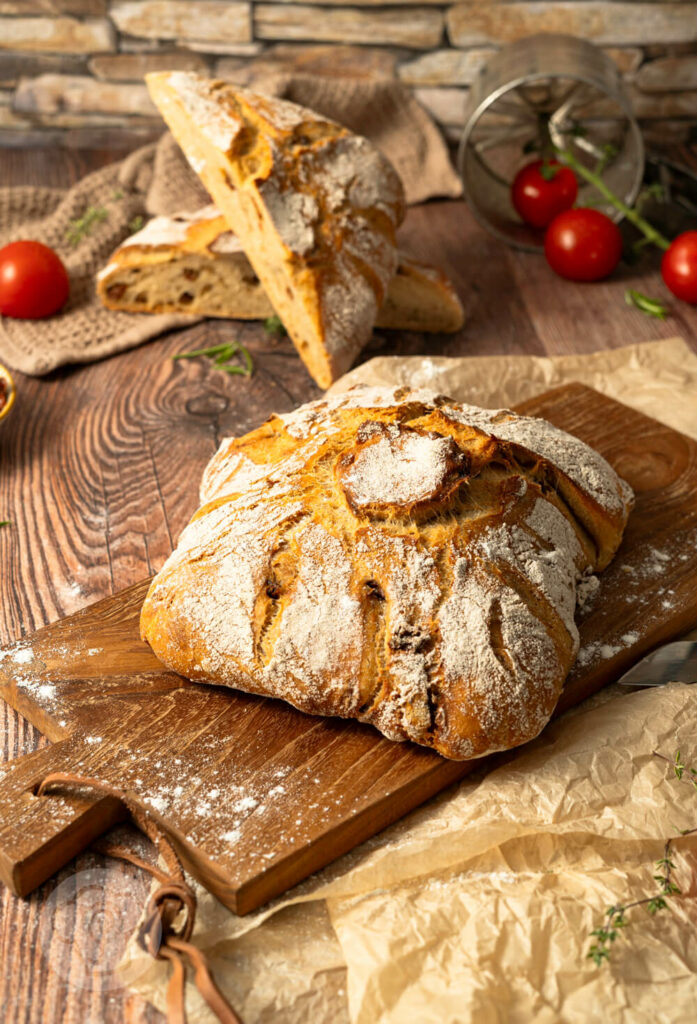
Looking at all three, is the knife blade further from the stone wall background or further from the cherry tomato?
the stone wall background

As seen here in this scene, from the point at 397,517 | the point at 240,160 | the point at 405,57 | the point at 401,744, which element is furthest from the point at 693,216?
the point at 401,744

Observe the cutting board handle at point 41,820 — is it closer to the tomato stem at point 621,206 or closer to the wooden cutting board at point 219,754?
the wooden cutting board at point 219,754

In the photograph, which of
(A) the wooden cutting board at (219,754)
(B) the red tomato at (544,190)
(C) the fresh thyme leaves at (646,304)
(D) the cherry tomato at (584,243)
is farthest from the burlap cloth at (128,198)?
(A) the wooden cutting board at (219,754)

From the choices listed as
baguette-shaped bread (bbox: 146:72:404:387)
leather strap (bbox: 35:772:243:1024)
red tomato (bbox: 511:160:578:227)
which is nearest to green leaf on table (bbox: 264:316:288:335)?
baguette-shaped bread (bbox: 146:72:404:387)

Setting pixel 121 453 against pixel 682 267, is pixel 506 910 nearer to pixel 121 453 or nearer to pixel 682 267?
pixel 121 453

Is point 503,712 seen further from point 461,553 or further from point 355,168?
point 355,168

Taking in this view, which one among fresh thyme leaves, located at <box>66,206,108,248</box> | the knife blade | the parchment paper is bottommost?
the parchment paper
